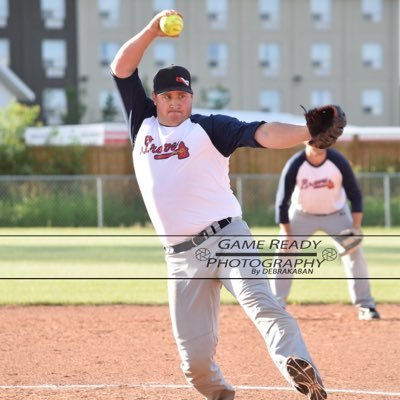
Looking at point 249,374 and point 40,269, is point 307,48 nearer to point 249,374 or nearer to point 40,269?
point 40,269

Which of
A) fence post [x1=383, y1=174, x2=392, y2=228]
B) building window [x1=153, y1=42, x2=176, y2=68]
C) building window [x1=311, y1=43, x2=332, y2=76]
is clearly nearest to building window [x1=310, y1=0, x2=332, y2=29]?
building window [x1=311, y1=43, x2=332, y2=76]

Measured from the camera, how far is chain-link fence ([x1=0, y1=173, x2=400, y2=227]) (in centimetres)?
2722

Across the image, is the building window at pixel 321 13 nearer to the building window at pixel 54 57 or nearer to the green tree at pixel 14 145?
the building window at pixel 54 57

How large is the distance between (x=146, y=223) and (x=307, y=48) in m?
29.2

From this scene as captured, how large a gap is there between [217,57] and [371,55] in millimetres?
9106

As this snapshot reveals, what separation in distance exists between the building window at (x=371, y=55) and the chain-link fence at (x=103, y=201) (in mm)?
27607

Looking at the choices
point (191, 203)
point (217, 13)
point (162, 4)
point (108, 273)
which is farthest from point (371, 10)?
point (191, 203)

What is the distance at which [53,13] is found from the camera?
5288 centimetres

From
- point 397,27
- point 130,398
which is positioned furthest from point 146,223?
point 397,27

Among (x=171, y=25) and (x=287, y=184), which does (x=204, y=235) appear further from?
(x=287, y=184)

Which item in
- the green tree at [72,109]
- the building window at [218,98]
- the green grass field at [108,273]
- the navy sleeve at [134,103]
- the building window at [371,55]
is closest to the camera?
the navy sleeve at [134,103]

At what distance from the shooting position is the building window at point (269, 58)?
176ft

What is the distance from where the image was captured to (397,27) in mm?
55156

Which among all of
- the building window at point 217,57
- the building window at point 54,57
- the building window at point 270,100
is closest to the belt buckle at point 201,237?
the building window at point 217,57
